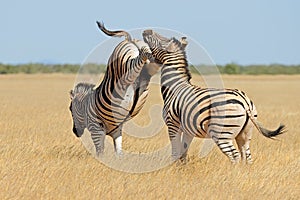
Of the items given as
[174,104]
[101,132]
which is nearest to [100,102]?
[101,132]

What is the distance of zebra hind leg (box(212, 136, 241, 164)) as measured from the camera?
847cm

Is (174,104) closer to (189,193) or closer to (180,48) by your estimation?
(180,48)

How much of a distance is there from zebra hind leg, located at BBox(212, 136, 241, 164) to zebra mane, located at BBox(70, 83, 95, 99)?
112 inches

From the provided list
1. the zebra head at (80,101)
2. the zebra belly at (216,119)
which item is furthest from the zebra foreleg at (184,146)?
the zebra head at (80,101)

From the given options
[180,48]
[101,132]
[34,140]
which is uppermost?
[180,48]

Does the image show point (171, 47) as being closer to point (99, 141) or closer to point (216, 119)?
point (216, 119)

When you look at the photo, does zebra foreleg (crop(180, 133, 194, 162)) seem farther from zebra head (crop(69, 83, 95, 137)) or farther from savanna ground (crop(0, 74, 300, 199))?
zebra head (crop(69, 83, 95, 137))

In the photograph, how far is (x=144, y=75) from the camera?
9.35m

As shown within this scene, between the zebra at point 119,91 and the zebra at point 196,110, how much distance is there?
0.28m

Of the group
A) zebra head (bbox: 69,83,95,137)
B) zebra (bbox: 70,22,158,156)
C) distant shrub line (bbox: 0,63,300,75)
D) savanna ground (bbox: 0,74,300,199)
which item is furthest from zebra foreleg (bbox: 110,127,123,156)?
distant shrub line (bbox: 0,63,300,75)

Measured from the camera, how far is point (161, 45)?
29.8 feet

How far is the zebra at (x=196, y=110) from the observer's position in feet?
27.3

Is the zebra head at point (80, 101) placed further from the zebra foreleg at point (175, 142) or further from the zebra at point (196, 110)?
the zebra foreleg at point (175, 142)

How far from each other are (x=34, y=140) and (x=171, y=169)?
4255 millimetres
